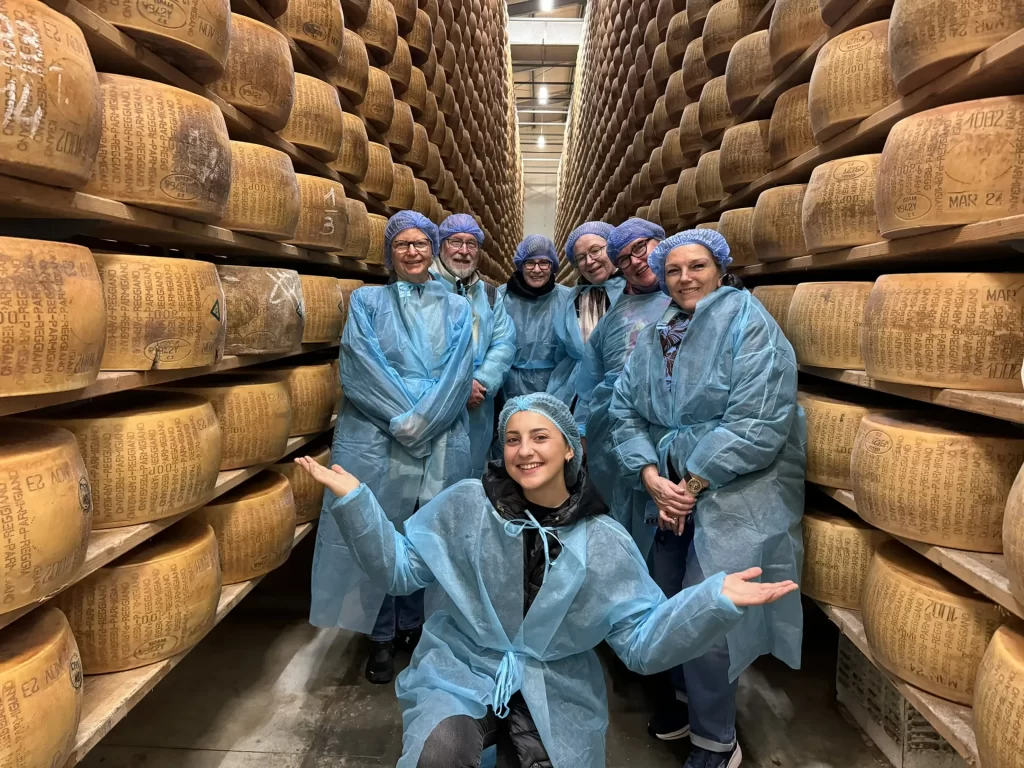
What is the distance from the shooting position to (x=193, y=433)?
4.96 feet

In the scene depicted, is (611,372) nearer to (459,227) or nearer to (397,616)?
(459,227)

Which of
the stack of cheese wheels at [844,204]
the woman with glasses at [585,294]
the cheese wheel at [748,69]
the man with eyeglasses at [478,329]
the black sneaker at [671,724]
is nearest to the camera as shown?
the stack of cheese wheels at [844,204]

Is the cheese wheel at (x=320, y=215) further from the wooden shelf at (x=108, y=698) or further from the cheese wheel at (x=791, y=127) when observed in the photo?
the cheese wheel at (x=791, y=127)

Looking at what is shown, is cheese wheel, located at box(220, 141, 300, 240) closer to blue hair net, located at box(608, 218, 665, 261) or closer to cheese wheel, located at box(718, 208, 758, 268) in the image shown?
blue hair net, located at box(608, 218, 665, 261)

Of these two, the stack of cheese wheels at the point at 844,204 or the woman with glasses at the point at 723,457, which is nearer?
the woman with glasses at the point at 723,457

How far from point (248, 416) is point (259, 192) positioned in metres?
0.62

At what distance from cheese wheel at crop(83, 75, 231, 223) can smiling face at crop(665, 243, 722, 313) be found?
116 cm

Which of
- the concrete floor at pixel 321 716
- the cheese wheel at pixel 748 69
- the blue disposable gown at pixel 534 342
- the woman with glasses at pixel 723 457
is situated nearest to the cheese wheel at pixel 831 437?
the woman with glasses at pixel 723 457

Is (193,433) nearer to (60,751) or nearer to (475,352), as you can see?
(60,751)

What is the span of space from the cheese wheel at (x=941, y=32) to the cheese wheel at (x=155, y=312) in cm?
162

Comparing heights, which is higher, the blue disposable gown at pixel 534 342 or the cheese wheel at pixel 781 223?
the cheese wheel at pixel 781 223

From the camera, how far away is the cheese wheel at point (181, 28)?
137cm

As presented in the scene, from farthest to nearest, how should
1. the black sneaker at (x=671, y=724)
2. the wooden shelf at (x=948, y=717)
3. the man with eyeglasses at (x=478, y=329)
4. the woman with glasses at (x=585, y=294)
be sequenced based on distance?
the woman with glasses at (x=585, y=294)
the man with eyeglasses at (x=478, y=329)
the black sneaker at (x=671, y=724)
the wooden shelf at (x=948, y=717)

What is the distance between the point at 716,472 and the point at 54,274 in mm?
1421
